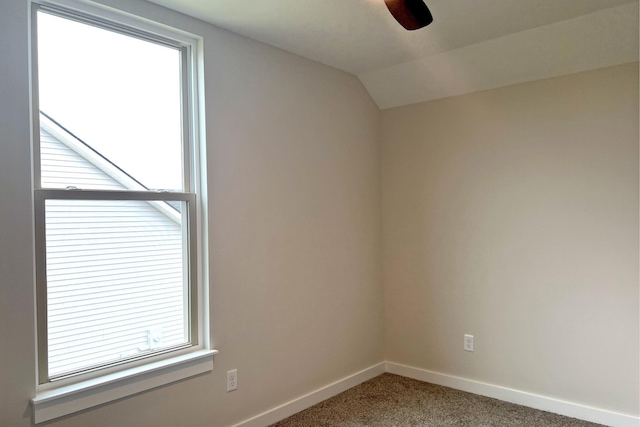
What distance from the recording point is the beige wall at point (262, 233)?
1.83m

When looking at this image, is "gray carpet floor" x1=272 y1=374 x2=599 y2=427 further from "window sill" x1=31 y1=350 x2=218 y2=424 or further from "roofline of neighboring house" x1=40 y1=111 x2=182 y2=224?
"roofline of neighboring house" x1=40 y1=111 x2=182 y2=224

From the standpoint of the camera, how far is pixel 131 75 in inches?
90.4

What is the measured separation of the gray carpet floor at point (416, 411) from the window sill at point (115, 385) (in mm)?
728

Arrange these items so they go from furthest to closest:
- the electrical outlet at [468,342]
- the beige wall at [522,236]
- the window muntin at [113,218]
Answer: the electrical outlet at [468,342] → the beige wall at [522,236] → the window muntin at [113,218]

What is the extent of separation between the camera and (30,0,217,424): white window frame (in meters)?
1.93

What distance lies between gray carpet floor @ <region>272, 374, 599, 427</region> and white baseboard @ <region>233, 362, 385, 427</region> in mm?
35

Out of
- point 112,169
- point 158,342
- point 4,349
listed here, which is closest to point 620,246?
point 158,342

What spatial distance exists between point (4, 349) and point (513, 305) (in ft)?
9.20

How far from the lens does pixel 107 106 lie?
2.21 m

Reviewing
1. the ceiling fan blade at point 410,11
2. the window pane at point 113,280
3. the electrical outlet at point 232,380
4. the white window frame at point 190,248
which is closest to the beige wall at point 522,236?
the ceiling fan blade at point 410,11

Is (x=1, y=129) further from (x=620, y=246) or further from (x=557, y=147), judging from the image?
(x=620, y=246)

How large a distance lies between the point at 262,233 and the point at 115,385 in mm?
1114

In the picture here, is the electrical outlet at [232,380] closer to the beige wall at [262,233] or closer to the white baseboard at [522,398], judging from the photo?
the beige wall at [262,233]

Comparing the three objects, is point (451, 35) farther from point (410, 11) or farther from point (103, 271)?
point (103, 271)
